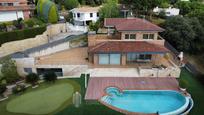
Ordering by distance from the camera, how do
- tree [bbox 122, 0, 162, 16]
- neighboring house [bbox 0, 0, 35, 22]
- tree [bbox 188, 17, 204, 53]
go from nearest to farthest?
1. neighboring house [bbox 0, 0, 35, 22]
2. tree [bbox 188, 17, 204, 53]
3. tree [bbox 122, 0, 162, 16]

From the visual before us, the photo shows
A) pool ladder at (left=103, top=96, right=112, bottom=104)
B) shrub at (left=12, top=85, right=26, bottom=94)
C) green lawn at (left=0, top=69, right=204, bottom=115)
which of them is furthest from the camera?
shrub at (left=12, top=85, right=26, bottom=94)

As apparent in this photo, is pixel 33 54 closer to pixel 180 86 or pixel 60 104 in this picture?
pixel 60 104

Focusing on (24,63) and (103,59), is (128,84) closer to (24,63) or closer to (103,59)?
(103,59)

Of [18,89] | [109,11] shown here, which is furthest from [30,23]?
[18,89]

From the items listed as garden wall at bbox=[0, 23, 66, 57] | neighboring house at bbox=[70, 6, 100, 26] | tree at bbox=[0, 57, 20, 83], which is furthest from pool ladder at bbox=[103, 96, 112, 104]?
neighboring house at bbox=[70, 6, 100, 26]

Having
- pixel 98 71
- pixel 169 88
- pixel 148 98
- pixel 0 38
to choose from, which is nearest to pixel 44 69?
pixel 98 71

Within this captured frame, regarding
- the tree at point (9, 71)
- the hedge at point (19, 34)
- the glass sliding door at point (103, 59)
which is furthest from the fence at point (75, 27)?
the tree at point (9, 71)

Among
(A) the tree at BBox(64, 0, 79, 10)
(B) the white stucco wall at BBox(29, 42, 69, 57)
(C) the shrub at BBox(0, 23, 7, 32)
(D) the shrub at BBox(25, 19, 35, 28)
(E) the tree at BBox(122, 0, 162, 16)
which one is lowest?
(B) the white stucco wall at BBox(29, 42, 69, 57)

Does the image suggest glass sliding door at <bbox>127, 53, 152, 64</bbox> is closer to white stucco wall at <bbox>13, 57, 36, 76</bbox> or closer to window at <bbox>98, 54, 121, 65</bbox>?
window at <bbox>98, 54, 121, 65</bbox>
